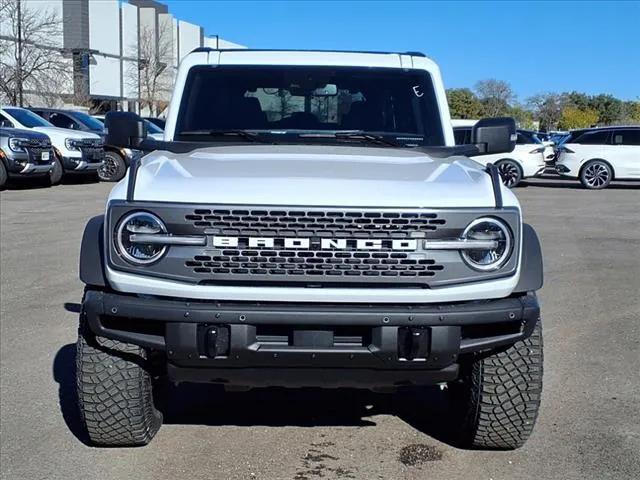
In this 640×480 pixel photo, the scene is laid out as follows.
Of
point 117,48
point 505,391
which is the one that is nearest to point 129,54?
point 117,48

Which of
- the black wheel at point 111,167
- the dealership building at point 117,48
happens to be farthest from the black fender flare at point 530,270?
the dealership building at point 117,48

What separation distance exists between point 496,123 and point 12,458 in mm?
3127

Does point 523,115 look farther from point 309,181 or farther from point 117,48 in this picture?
point 309,181

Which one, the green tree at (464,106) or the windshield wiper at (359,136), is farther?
the green tree at (464,106)

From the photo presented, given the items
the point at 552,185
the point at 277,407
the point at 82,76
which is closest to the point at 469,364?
the point at 277,407

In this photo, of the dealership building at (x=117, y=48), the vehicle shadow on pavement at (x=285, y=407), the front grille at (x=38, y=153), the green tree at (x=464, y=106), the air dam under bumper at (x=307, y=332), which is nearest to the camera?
the air dam under bumper at (x=307, y=332)

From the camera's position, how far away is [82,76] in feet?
159

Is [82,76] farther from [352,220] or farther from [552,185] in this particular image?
[352,220]

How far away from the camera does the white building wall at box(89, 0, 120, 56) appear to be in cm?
5325

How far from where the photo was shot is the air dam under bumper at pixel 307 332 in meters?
3.49

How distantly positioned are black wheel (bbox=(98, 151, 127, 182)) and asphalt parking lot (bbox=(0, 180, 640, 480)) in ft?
43.6

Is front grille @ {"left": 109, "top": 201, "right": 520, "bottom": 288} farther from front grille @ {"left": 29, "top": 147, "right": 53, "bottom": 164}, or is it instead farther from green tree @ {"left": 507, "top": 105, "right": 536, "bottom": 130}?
green tree @ {"left": 507, "top": 105, "right": 536, "bottom": 130}

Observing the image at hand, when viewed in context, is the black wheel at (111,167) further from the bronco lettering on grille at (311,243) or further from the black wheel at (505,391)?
the bronco lettering on grille at (311,243)

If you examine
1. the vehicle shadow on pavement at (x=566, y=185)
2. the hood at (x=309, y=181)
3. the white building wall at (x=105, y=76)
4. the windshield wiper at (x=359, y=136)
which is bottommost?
the vehicle shadow on pavement at (x=566, y=185)
